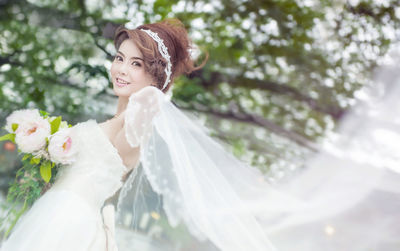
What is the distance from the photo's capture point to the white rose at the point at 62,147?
1.62 m

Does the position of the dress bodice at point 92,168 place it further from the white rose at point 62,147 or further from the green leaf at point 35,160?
the green leaf at point 35,160

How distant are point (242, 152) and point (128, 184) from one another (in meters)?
3.66

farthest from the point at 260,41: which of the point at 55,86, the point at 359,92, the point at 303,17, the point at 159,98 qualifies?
the point at 159,98

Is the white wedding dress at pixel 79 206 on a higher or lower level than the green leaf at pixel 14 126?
lower

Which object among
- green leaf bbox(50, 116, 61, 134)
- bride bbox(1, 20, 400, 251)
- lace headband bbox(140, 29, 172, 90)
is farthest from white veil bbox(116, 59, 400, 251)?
lace headband bbox(140, 29, 172, 90)

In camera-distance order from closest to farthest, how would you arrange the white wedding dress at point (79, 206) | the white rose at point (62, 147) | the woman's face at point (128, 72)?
1. the white wedding dress at point (79, 206)
2. the white rose at point (62, 147)
3. the woman's face at point (128, 72)

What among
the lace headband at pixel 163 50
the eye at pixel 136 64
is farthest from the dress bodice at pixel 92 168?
the lace headband at pixel 163 50

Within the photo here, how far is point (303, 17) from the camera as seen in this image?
4.30 m

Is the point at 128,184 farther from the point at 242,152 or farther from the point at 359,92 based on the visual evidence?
the point at 359,92

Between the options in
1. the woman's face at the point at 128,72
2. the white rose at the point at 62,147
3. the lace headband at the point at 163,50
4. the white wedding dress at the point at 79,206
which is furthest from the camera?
the lace headband at the point at 163,50

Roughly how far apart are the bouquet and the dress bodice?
7 centimetres

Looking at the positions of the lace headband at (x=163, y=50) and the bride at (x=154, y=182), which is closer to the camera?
the bride at (x=154, y=182)

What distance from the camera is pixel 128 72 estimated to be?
210 centimetres

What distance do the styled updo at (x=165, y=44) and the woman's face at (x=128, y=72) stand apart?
0.11ft
